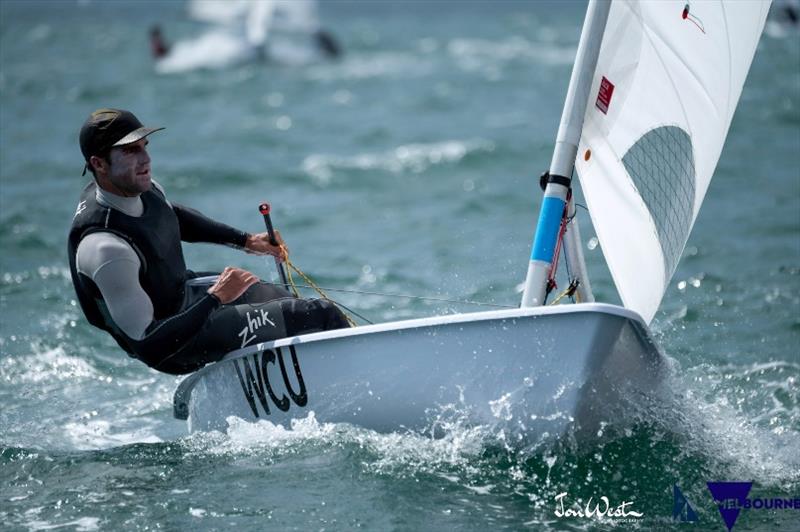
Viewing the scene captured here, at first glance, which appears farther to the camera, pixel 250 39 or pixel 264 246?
pixel 250 39

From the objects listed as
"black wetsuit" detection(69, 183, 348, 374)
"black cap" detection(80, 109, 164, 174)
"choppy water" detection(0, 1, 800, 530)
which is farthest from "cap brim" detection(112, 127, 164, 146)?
"choppy water" detection(0, 1, 800, 530)

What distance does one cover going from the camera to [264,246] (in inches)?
183

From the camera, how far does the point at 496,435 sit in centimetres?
381

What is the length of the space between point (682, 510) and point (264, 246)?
6.65 ft

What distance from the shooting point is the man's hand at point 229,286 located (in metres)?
3.94

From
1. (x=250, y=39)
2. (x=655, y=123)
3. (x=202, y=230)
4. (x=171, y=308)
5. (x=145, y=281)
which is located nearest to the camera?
(x=655, y=123)

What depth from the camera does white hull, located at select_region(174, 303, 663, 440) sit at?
3559mm

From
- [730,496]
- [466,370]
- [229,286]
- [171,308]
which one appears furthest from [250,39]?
[730,496]

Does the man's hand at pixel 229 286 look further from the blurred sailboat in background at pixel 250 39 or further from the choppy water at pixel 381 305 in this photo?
→ the blurred sailboat in background at pixel 250 39

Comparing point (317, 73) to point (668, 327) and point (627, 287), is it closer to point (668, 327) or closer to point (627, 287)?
point (668, 327)

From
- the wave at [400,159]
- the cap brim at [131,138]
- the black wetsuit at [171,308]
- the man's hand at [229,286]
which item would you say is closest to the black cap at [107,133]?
the cap brim at [131,138]

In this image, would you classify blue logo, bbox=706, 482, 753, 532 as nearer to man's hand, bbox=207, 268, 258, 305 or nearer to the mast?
the mast

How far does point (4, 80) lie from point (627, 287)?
64.3 feet

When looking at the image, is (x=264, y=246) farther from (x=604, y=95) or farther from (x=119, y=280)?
(x=604, y=95)
